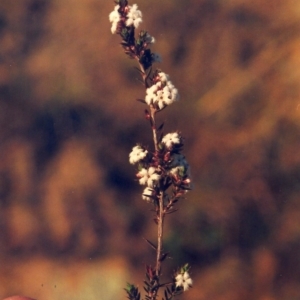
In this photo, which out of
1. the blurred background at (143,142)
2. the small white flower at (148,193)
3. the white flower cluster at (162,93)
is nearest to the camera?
the white flower cluster at (162,93)

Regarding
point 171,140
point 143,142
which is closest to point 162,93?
point 171,140

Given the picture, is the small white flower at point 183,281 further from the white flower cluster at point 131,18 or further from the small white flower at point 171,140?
the white flower cluster at point 131,18

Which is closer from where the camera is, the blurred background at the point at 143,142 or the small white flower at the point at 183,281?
the small white flower at the point at 183,281

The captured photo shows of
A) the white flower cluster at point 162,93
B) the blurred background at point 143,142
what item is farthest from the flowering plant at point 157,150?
the blurred background at point 143,142

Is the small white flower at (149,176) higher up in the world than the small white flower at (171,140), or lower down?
lower down

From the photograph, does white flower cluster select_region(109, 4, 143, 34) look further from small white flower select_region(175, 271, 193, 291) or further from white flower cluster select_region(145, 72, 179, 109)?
small white flower select_region(175, 271, 193, 291)

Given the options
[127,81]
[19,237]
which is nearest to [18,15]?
[127,81]
